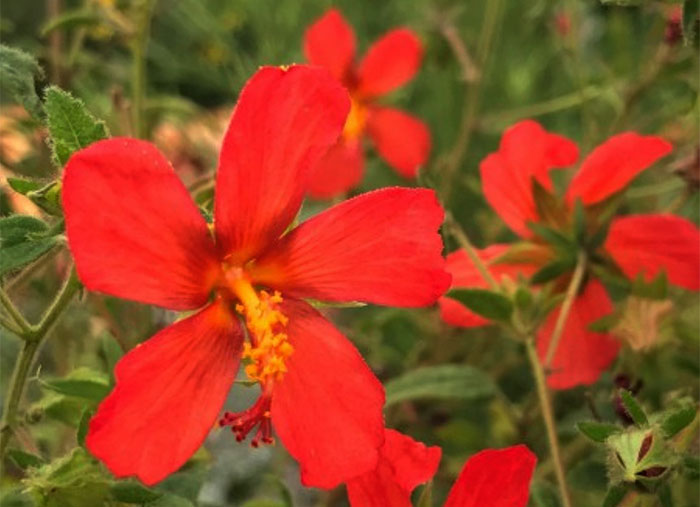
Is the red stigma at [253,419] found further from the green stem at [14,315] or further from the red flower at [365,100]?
the red flower at [365,100]

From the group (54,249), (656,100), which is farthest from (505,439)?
(656,100)

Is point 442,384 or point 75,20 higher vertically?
point 75,20

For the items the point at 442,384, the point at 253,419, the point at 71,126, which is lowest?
the point at 442,384

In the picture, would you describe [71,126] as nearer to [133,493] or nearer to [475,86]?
[133,493]

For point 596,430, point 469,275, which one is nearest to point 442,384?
point 469,275

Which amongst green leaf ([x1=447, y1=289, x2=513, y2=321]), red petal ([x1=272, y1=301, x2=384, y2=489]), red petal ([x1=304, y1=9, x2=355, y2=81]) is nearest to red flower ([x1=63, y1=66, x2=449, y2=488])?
red petal ([x1=272, y1=301, x2=384, y2=489])

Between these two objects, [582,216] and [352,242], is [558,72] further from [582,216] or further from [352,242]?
[352,242]

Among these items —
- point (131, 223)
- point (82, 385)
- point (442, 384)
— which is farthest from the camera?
point (442, 384)

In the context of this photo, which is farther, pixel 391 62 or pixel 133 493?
pixel 391 62
